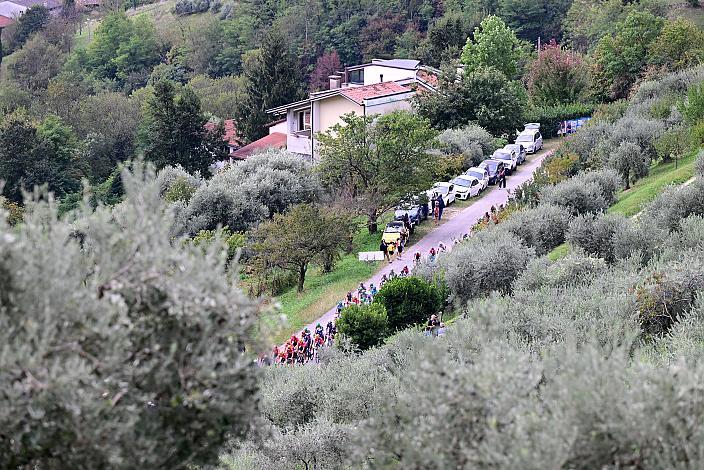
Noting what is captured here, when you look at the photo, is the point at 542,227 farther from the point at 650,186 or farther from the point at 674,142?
the point at 674,142

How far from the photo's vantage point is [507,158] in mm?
40594

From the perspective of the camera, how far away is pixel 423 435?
6.82m

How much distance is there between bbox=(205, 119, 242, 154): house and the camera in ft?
190

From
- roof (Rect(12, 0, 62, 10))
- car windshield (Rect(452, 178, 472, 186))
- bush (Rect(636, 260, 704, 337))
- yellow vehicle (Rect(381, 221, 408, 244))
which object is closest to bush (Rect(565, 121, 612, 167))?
car windshield (Rect(452, 178, 472, 186))

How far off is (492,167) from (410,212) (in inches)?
270

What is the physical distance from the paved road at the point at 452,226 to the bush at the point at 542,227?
4.59m

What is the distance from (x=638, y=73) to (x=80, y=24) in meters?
78.6

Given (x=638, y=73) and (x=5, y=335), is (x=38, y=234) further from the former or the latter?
(x=638, y=73)

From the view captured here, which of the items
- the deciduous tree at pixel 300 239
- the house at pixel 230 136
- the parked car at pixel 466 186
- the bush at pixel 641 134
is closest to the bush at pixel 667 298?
Result: the deciduous tree at pixel 300 239

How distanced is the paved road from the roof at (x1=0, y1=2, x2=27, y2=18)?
85.2 metres

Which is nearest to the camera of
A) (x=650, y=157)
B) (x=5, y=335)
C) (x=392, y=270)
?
(x=5, y=335)

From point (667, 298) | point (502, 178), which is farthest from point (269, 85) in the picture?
point (667, 298)

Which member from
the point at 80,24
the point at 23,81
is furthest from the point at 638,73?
the point at 80,24

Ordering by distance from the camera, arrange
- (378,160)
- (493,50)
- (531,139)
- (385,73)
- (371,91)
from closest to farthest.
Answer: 1. (378,160)
2. (531,139)
3. (371,91)
4. (493,50)
5. (385,73)
